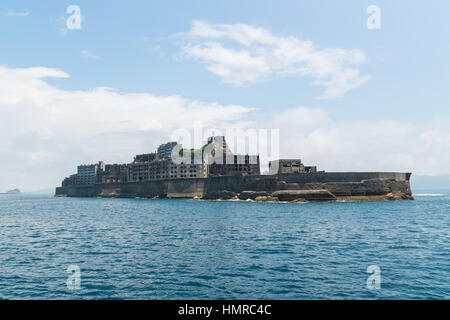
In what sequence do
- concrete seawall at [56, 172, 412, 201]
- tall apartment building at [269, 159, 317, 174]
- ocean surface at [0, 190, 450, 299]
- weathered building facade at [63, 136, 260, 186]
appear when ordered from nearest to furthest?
1. ocean surface at [0, 190, 450, 299]
2. concrete seawall at [56, 172, 412, 201]
3. tall apartment building at [269, 159, 317, 174]
4. weathered building facade at [63, 136, 260, 186]

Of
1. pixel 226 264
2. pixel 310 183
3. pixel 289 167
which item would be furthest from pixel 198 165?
pixel 226 264

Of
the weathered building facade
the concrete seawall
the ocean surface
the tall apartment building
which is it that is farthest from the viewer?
the weathered building facade

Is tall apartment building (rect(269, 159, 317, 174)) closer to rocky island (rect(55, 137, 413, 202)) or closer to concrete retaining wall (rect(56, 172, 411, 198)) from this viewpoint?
rocky island (rect(55, 137, 413, 202))

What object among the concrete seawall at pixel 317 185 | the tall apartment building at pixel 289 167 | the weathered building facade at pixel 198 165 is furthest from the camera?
the weathered building facade at pixel 198 165

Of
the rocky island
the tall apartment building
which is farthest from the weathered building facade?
the tall apartment building

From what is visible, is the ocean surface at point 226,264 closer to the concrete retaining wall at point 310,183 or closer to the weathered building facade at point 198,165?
the concrete retaining wall at point 310,183

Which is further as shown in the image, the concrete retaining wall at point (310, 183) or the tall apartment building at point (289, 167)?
the tall apartment building at point (289, 167)

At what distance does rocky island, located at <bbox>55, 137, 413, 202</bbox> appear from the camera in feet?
316

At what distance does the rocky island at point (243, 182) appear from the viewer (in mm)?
96438

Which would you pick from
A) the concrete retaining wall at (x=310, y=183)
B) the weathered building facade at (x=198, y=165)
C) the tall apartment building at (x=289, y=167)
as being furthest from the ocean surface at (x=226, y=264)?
the weathered building facade at (x=198, y=165)

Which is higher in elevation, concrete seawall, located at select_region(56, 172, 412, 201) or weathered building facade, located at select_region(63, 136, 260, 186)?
weathered building facade, located at select_region(63, 136, 260, 186)

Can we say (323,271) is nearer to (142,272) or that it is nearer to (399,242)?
(142,272)

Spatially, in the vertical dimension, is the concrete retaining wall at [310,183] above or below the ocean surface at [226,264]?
above
